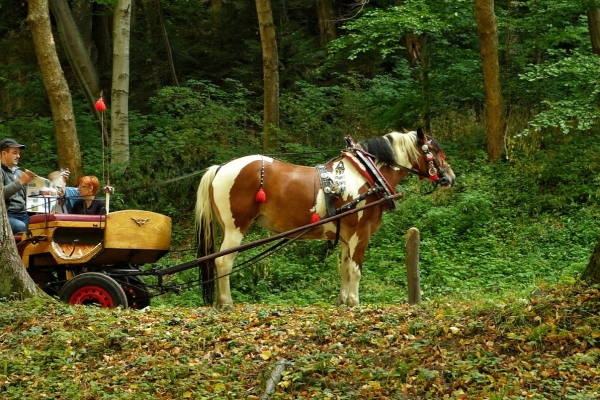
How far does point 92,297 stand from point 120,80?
8194mm

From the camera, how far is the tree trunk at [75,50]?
17.8 meters

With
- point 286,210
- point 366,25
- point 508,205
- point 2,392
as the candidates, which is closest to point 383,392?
point 2,392

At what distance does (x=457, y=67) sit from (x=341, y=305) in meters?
8.20

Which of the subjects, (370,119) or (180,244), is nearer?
(180,244)

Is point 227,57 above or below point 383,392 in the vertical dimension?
above

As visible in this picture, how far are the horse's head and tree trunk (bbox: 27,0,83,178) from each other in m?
7.28

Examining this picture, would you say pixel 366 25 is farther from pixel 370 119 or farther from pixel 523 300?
pixel 523 300

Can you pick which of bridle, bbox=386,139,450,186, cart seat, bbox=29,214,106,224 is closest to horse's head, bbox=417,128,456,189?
bridle, bbox=386,139,450,186

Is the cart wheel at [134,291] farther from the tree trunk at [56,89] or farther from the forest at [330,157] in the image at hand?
the tree trunk at [56,89]

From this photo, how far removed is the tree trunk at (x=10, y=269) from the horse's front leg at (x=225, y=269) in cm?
204

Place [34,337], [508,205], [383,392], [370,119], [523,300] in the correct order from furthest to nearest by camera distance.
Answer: [370,119], [508,205], [34,337], [523,300], [383,392]

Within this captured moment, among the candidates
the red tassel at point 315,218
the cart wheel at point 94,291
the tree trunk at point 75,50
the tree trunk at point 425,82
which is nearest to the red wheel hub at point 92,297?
the cart wheel at point 94,291

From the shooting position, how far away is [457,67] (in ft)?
51.3

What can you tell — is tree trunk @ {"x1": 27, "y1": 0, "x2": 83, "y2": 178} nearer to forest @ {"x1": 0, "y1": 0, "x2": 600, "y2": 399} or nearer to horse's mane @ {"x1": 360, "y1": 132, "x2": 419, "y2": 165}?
forest @ {"x1": 0, "y1": 0, "x2": 600, "y2": 399}
